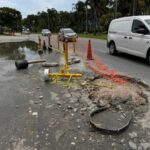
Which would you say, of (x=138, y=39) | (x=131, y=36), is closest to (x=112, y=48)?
(x=131, y=36)

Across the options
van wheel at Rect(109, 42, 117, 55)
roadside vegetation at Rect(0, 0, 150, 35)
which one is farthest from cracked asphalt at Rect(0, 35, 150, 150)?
roadside vegetation at Rect(0, 0, 150, 35)

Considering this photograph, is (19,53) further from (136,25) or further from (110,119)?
(110,119)

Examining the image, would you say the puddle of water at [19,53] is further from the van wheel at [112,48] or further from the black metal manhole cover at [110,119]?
the black metal manhole cover at [110,119]

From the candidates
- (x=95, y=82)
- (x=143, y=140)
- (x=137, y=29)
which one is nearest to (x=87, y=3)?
(x=137, y=29)

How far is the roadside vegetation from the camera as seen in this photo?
175 feet

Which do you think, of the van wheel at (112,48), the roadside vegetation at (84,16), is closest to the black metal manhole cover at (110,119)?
the van wheel at (112,48)

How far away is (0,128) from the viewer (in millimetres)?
4676

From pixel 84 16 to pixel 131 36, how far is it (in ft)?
214

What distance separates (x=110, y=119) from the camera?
4.86 m

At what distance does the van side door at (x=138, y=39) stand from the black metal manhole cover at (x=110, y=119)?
6191mm

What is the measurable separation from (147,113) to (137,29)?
23.2 feet

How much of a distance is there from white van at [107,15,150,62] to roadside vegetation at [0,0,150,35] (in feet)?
65.5

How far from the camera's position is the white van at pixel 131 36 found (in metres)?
10.9

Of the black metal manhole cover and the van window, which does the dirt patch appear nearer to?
the black metal manhole cover
